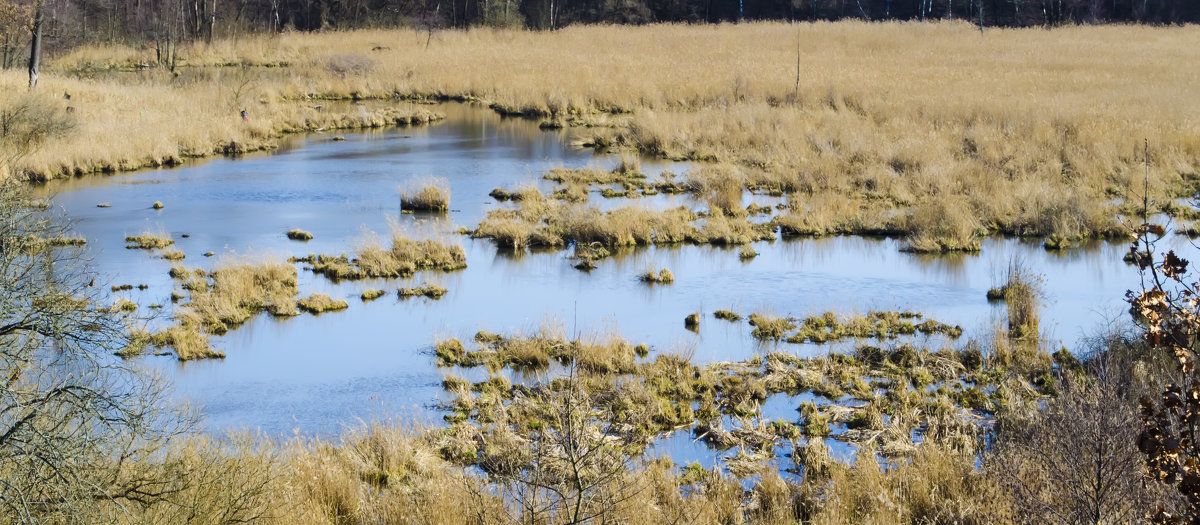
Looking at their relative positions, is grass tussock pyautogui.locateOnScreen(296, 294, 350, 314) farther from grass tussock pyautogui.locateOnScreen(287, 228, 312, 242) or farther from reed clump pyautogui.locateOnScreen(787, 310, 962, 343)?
reed clump pyautogui.locateOnScreen(787, 310, 962, 343)

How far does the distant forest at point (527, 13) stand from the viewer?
56438mm

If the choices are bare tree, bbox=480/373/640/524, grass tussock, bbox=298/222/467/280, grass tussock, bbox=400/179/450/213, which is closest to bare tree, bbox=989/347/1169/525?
bare tree, bbox=480/373/640/524

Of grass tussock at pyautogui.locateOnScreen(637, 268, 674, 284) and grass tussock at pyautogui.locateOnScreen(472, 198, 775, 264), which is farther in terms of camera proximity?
grass tussock at pyautogui.locateOnScreen(472, 198, 775, 264)

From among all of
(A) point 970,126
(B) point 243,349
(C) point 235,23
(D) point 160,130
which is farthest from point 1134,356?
(C) point 235,23

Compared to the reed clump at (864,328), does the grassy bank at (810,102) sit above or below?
above

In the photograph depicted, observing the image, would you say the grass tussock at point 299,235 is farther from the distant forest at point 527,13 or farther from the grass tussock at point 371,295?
the distant forest at point 527,13

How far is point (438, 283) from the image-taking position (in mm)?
16531

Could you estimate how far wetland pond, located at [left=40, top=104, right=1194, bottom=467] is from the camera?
1230 cm

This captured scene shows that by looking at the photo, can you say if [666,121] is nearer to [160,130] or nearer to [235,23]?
[160,130]

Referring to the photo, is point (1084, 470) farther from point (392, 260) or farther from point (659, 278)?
point (392, 260)

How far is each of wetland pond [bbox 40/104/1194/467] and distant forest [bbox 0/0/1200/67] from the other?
33588 millimetres

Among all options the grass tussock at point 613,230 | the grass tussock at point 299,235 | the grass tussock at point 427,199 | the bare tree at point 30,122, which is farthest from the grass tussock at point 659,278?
the bare tree at point 30,122

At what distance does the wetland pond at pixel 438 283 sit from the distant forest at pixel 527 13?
3359cm

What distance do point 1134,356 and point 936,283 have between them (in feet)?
16.9
